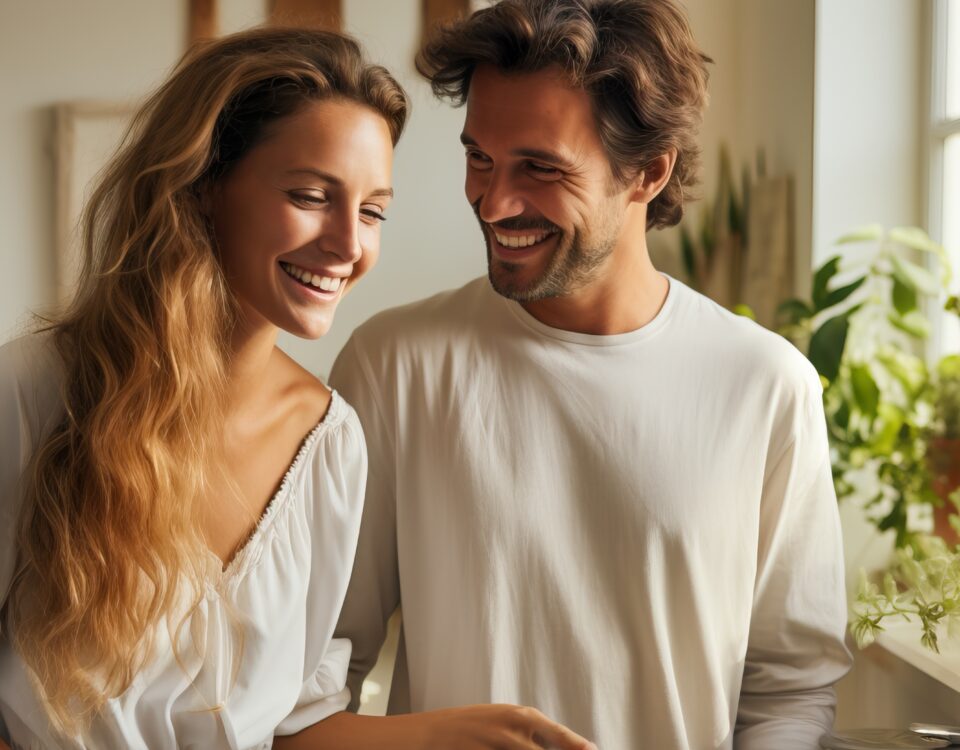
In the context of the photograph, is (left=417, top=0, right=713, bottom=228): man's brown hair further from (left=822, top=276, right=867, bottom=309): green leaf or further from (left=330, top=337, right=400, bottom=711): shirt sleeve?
(left=822, top=276, right=867, bottom=309): green leaf

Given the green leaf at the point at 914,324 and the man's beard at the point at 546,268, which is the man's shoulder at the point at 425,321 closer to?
the man's beard at the point at 546,268

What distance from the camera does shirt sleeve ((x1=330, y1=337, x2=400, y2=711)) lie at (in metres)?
1.47

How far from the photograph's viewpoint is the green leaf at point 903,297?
6.33ft

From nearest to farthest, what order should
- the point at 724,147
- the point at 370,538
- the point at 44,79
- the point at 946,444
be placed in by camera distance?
the point at 370,538 < the point at 946,444 < the point at 44,79 < the point at 724,147

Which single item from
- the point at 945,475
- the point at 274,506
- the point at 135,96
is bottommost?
the point at 945,475

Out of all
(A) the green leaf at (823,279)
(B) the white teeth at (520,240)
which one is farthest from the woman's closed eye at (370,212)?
(A) the green leaf at (823,279)

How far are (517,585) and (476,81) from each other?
2.18ft

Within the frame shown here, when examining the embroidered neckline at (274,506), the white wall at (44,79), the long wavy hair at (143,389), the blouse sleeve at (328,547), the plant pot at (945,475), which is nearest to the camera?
the long wavy hair at (143,389)

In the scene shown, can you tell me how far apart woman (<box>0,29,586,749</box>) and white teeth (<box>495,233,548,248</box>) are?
0.69 ft

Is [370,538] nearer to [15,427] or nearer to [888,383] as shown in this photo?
[15,427]

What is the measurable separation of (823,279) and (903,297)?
A: 0.14m

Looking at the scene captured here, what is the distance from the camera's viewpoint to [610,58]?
55.3 inches

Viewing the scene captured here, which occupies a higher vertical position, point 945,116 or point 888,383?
point 945,116

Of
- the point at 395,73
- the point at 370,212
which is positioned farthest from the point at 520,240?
the point at 395,73
